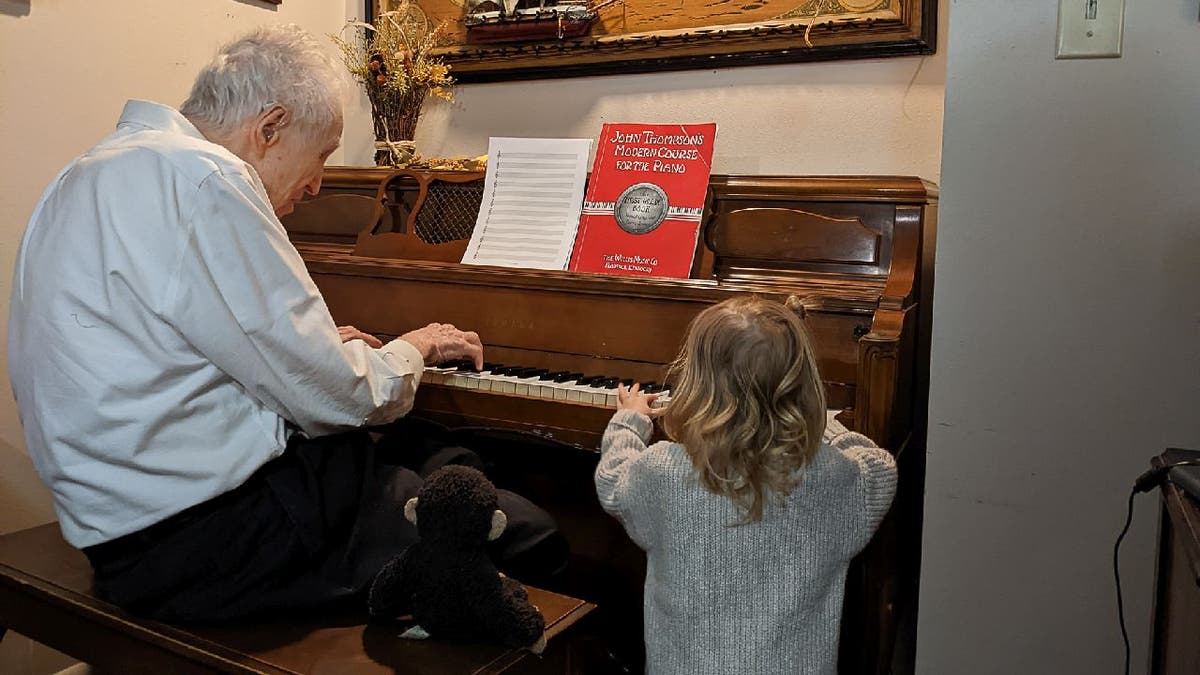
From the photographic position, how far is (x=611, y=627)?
7.38 feet

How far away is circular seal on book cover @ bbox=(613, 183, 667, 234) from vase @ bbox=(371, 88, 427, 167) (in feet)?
2.61

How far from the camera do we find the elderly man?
1521 millimetres

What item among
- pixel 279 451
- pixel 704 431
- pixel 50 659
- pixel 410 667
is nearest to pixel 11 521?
pixel 50 659

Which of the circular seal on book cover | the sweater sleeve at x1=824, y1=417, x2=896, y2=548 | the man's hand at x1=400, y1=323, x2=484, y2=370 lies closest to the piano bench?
the sweater sleeve at x1=824, y1=417, x2=896, y2=548

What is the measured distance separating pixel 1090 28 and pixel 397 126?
1869 millimetres

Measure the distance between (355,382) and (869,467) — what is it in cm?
80

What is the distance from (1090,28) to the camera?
148cm

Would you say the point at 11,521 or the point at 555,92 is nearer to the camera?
the point at 11,521

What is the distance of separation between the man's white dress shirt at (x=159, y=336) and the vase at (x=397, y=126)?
1.23 m

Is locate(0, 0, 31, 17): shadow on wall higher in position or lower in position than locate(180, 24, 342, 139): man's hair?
higher

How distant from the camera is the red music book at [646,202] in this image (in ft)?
7.31

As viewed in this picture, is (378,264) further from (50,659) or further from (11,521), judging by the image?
(50,659)

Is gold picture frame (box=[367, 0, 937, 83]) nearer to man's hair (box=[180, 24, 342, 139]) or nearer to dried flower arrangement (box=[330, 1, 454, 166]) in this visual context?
dried flower arrangement (box=[330, 1, 454, 166])

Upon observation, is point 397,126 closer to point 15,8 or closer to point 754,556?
point 15,8
